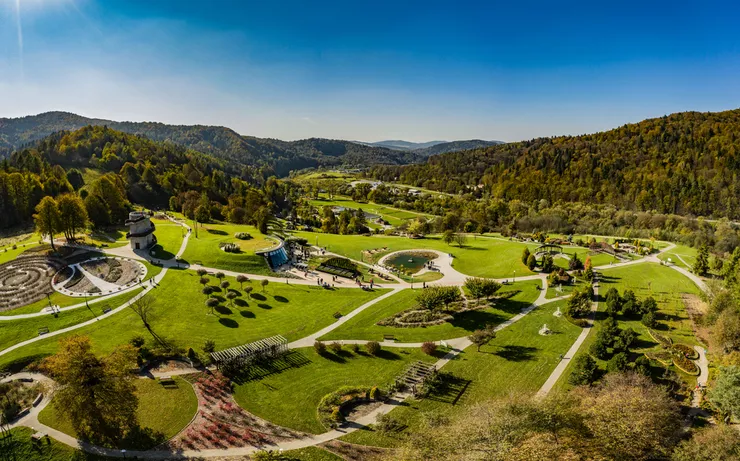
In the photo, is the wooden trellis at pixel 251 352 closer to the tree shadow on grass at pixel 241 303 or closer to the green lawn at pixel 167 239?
the tree shadow on grass at pixel 241 303

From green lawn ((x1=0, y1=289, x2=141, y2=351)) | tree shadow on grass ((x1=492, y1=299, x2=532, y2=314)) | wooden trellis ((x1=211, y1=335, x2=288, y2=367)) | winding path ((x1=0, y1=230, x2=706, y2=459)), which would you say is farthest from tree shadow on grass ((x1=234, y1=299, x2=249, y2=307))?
tree shadow on grass ((x1=492, y1=299, x2=532, y2=314))

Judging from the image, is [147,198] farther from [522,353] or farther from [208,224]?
[522,353]

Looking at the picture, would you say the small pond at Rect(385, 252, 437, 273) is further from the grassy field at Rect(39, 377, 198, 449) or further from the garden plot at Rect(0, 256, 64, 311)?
the garden plot at Rect(0, 256, 64, 311)

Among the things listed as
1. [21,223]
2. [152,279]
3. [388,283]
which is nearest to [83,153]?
[21,223]

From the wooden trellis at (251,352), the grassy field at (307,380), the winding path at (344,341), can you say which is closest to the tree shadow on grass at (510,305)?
the winding path at (344,341)

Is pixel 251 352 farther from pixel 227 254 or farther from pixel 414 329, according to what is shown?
pixel 227 254

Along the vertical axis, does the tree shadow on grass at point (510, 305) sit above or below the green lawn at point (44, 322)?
above

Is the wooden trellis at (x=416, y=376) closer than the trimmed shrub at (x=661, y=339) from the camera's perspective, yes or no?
Yes
